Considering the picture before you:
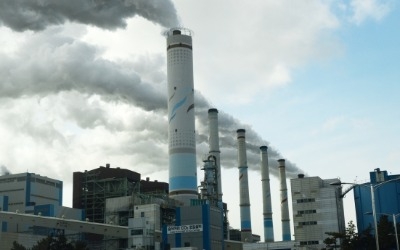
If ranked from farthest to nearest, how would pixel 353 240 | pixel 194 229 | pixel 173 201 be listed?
pixel 173 201 → pixel 194 229 → pixel 353 240

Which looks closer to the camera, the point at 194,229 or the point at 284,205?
the point at 194,229

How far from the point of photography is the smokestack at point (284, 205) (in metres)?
148

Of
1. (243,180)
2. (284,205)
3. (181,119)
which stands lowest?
(284,205)

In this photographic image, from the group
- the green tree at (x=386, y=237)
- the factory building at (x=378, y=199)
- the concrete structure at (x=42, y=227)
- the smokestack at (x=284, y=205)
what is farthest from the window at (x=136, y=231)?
the smokestack at (x=284, y=205)

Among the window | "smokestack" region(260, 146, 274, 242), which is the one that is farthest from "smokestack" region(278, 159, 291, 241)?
the window

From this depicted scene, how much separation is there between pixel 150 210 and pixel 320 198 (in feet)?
116

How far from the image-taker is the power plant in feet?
269

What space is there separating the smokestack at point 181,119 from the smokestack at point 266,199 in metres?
55.9

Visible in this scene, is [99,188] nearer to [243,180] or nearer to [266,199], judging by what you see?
[243,180]

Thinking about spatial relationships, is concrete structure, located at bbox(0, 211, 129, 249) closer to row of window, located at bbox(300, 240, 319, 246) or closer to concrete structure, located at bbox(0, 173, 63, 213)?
concrete structure, located at bbox(0, 173, 63, 213)

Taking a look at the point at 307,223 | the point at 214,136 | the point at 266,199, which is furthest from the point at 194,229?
the point at 266,199

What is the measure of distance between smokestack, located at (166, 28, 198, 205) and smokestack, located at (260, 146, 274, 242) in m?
55.9

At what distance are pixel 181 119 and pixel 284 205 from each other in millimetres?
65855

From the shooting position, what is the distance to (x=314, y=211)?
351 feet
